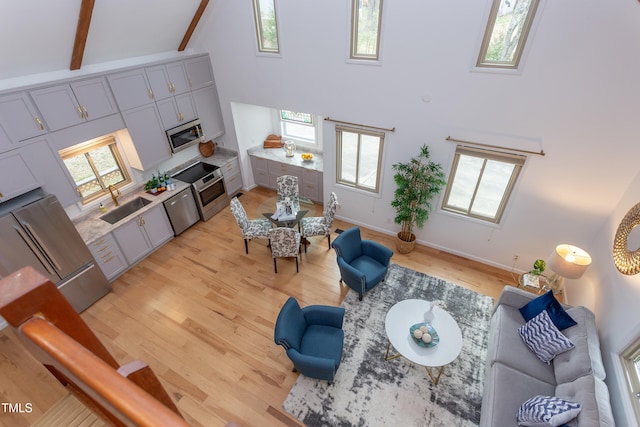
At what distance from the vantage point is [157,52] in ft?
18.3

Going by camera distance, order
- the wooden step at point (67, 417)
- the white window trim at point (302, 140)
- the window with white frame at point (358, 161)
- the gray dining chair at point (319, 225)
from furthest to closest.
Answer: the white window trim at point (302, 140) < the window with white frame at point (358, 161) < the gray dining chair at point (319, 225) < the wooden step at point (67, 417)

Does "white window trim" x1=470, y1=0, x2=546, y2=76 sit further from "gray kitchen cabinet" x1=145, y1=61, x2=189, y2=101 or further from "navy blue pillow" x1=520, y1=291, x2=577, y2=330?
"gray kitchen cabinet" x1=145, y1=61, x2=189, y2=101

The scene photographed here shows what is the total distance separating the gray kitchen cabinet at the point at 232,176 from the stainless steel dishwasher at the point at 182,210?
3.18 ft

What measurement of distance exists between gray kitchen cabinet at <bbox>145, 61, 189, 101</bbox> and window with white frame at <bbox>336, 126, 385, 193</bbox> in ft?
10.2

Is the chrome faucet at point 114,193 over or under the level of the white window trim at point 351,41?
under

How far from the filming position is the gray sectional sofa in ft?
8.93

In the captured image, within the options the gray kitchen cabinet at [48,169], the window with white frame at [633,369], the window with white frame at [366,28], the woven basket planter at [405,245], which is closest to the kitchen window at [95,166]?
the gray kitchen cabinet at [48,169]

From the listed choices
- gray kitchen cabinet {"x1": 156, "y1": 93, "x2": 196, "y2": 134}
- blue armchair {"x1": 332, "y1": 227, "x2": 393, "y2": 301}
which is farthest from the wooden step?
gray kitchen cabinet {"x1": 156, "y1": 93, "x2": 196, "y2": 134}

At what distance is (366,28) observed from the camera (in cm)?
452

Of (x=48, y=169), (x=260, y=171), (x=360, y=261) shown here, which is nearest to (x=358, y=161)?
(x=360, y=261)

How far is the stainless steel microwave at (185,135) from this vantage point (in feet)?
19.5

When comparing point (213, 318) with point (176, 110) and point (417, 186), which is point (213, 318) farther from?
point (176, 110)

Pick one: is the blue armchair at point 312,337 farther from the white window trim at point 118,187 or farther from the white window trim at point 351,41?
the white window trim at point 118,187

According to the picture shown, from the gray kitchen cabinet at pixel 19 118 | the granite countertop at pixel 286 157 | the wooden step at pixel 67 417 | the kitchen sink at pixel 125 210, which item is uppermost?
the gray kitchen cabinet at pixel 19 118
